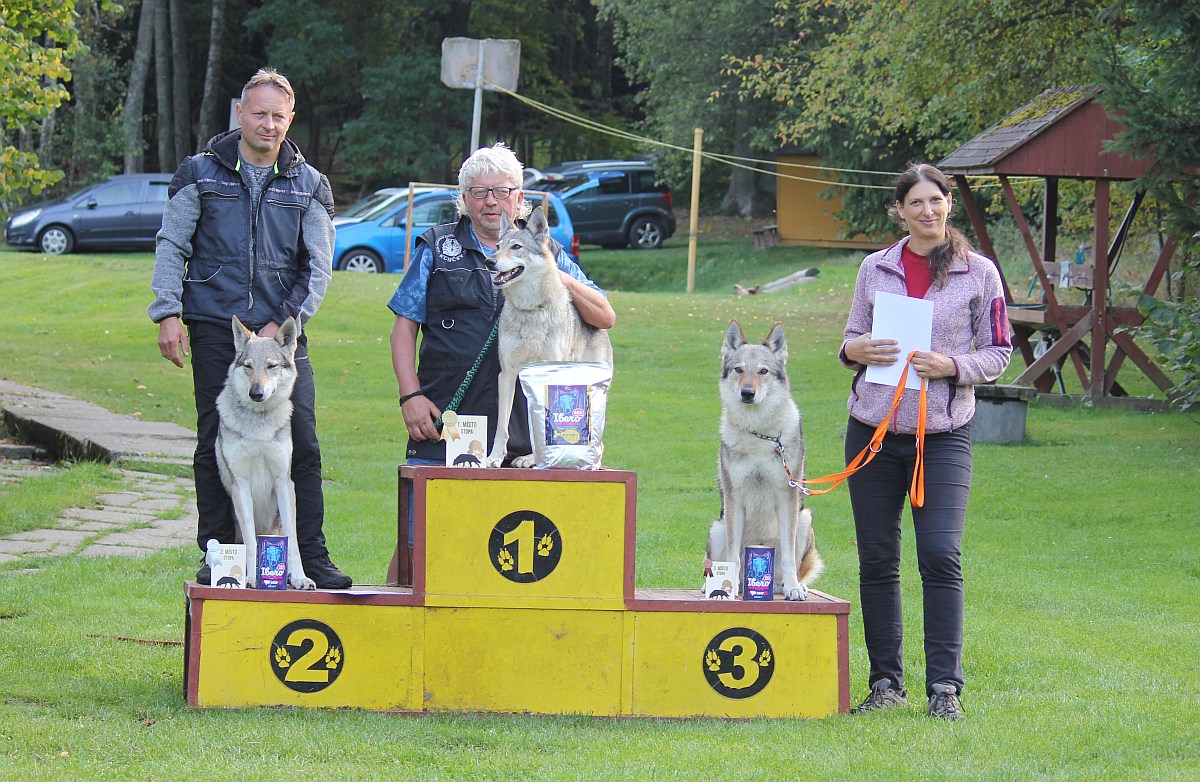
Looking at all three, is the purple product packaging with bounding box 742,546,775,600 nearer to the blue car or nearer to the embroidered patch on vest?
the embroidered patch on vest

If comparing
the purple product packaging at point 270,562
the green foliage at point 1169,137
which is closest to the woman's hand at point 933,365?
the purple product packaging at point 270,562

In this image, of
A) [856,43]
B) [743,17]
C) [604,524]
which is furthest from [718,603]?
[743,17]

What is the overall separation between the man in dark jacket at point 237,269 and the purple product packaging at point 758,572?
5.16 feet

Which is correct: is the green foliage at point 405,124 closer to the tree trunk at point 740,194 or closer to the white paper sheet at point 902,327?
the tree trunk at point 740,194

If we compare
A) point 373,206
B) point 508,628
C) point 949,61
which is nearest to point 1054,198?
point 949,61

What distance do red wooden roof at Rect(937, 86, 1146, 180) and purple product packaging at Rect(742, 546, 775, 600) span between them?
973 cm

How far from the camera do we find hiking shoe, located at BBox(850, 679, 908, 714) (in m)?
4.94

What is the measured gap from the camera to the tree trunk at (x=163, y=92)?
1342 inches

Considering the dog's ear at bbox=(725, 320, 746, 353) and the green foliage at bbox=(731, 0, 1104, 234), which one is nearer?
the dog's ear at bbox=(725, 320, 746, 353)

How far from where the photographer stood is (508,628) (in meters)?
4.74

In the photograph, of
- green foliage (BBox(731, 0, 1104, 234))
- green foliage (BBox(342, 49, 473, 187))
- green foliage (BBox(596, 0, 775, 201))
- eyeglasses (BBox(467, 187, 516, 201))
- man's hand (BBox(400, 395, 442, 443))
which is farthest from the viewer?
green foliage (BBox(342, 49, 473, 187))

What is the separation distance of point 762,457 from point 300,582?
1.82m

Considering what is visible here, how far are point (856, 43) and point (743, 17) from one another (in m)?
13.2

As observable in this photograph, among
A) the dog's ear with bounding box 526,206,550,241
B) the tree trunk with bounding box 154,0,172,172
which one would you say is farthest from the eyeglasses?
the tree trunk with bounding box 154,0,172,172
